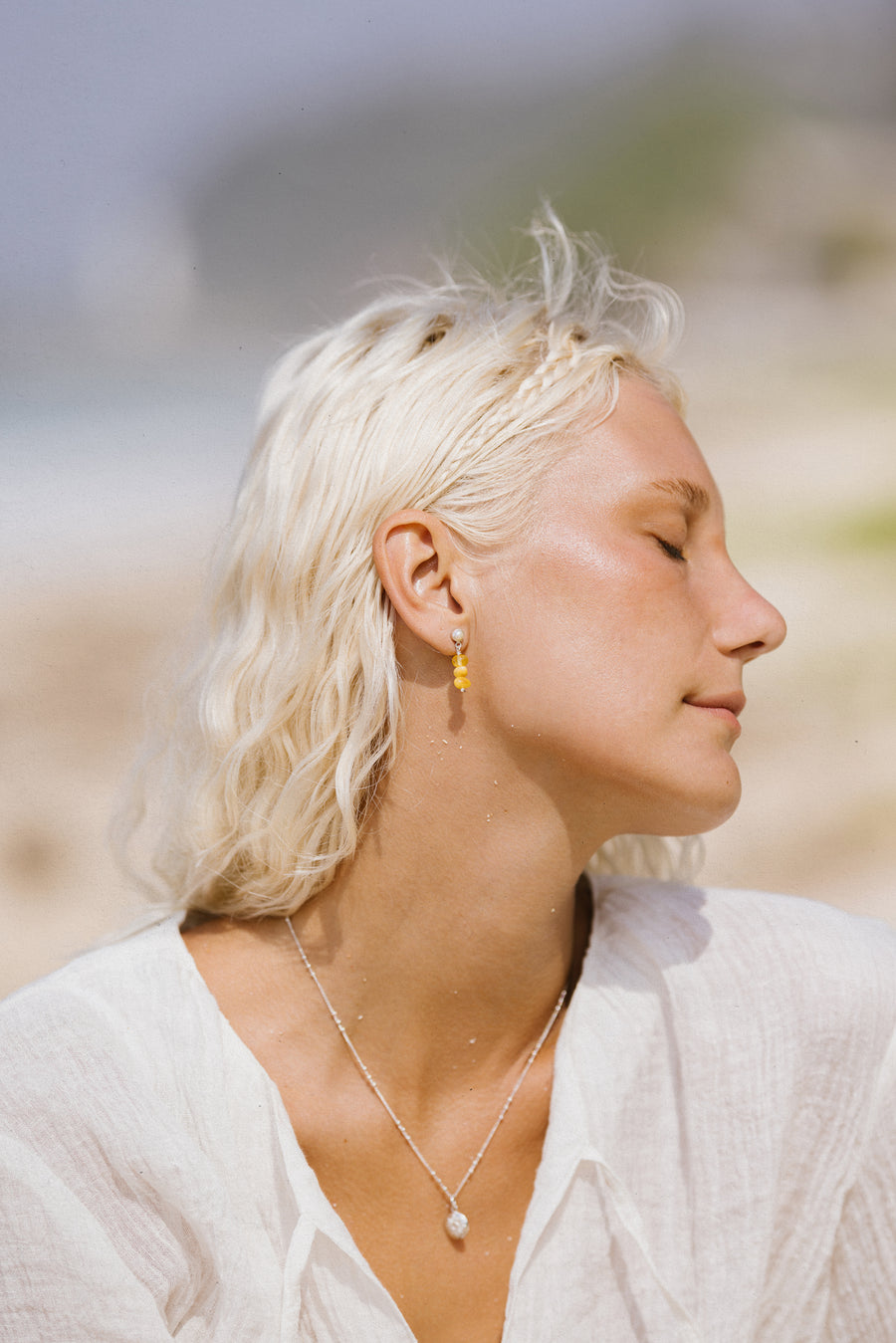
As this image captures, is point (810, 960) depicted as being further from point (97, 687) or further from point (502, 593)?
point (97, 687)

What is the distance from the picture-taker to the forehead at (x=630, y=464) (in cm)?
167

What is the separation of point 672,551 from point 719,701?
9.1 inches

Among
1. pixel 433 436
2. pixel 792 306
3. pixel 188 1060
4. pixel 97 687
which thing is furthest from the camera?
pixel 792 306

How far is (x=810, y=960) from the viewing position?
183 centimetres

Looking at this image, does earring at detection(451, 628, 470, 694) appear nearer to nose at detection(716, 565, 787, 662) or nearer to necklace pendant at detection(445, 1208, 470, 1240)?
nose at detection(716, 565, 787, 662)

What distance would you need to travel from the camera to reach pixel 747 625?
5.57ft

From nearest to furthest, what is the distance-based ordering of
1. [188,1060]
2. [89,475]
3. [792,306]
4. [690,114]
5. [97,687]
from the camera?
[188,1060], [89,475], [97,687], [792,306], [690,114]

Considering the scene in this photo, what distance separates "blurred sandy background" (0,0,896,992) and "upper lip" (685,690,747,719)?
3.43 feet

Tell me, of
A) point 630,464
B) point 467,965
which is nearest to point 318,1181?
point 467,965

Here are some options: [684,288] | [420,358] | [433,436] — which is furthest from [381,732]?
[684,288]

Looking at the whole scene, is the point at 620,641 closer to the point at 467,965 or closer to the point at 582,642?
the point at 582,642

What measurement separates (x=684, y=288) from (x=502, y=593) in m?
2.42

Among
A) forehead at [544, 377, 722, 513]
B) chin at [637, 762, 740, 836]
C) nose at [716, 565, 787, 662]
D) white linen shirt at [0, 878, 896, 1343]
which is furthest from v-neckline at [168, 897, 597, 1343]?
forehead at [544, 377, 722, 513]

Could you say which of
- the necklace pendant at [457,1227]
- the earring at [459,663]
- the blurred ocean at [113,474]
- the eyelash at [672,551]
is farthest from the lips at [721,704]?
the blurred ocean at [113,474]
